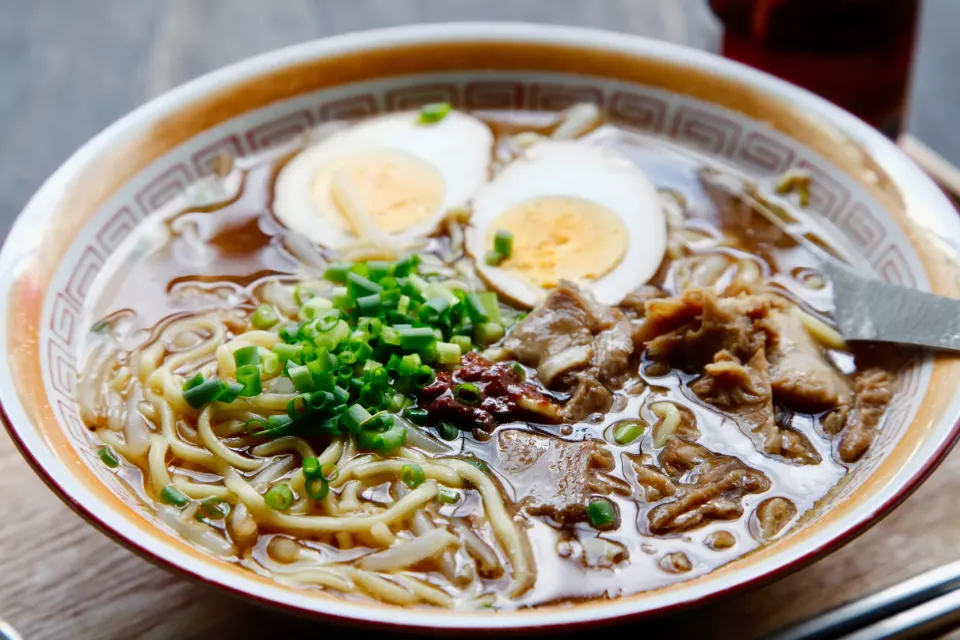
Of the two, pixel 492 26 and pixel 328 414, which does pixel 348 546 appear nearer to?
pixel 328 414

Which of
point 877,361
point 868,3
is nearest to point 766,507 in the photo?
point 877,361

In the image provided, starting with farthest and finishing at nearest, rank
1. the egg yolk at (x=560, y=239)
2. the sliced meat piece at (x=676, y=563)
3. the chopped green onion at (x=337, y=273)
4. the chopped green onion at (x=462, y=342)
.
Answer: the egg yolk at (x=560, y=239) → the chopped green onion at (x=337, y=273) → the chopped green onion at (x=462, y=342) → the sliced meat piece at (x=676, y=563)

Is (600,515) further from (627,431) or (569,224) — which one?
(569,224)

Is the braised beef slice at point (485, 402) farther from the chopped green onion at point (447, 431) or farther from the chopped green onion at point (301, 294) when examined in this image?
the chopped green onion at point (301, 294)

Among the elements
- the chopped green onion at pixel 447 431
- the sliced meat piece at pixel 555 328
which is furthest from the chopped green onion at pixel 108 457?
the sliced meat piece at pixel 555 328

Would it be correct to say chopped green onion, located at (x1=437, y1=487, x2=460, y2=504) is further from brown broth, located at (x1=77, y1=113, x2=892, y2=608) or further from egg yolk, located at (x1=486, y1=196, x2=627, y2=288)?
egg yolk, located at (x1=486, y1=196, x2=627, y2=288)

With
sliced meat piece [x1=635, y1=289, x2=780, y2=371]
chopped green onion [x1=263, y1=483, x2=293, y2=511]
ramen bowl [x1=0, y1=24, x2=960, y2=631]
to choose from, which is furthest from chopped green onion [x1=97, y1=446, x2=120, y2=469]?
sliced meat piece [x1=635, y1=289, x2=780, y2=371]

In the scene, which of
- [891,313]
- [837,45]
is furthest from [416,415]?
[837,45]
